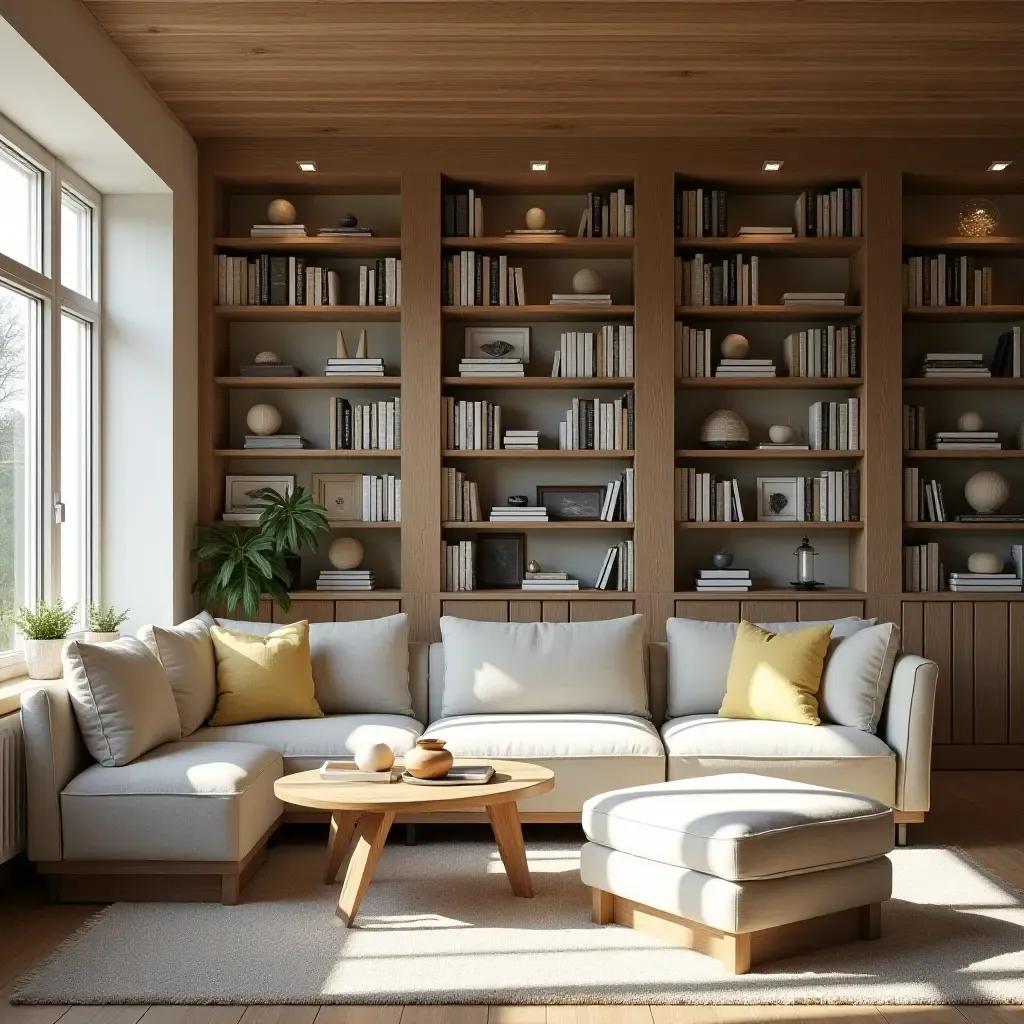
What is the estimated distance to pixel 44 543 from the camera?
489 cm

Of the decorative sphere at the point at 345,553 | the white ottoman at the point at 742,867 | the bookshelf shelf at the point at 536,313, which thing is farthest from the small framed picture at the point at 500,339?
the white ottoman at the point at 742,867

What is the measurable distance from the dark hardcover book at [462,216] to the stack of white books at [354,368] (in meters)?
0.75

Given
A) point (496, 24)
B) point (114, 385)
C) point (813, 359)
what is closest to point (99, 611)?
point (114, 385)

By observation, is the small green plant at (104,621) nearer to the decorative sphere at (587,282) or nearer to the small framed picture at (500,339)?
the small framed picture at (500,339)

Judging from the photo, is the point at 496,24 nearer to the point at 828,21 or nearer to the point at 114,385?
the point at 828,21

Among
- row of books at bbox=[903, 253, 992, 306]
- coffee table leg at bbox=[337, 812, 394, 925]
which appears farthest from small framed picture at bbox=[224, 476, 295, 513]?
row of books at bbox=[903, 253, 992, 306]

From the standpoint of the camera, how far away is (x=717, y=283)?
6.04 metres

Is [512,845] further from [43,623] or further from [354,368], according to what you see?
[354,368]

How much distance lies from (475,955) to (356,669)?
6.05 feet

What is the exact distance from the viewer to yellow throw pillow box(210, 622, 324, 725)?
15.7ft

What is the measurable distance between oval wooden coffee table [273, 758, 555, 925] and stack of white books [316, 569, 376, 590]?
204 cm

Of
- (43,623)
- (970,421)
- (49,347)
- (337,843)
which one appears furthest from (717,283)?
(43,623)

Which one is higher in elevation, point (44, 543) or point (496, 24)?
point (496, 24)

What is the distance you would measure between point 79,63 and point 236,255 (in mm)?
1923
